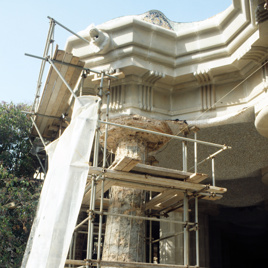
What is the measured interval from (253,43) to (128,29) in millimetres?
3028

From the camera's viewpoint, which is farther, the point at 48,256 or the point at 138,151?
the point at 138,151

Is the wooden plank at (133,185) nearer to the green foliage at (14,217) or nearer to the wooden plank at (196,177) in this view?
the wooden plank at (196,177)

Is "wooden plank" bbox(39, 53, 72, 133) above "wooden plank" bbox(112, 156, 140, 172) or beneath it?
above

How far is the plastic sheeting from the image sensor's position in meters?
6.15

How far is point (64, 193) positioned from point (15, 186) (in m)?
7.49

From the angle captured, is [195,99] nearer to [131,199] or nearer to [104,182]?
[131,199]

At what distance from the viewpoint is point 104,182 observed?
25.2 feet

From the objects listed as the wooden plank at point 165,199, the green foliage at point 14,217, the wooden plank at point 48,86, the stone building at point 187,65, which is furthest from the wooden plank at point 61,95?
the wooden plank at point 165,199

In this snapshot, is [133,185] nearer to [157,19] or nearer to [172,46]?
[172,46]

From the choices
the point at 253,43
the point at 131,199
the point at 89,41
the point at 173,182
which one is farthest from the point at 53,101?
the point at 253,43

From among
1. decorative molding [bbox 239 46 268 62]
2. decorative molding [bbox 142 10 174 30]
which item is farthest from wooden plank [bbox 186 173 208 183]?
decorative molding [bbox 142 10 174 30]

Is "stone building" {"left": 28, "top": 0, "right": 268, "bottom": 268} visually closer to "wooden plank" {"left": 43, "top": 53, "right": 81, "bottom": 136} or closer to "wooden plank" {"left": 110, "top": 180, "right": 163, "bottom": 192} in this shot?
"wooden plank" {"left": 43, "top": 53, "right": 81, "bottom": 136}

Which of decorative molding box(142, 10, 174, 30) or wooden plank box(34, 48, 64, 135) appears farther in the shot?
decorative molding box(142, 10, 174, 30)

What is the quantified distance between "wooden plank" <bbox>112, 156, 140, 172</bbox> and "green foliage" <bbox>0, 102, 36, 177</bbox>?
7.97 m
